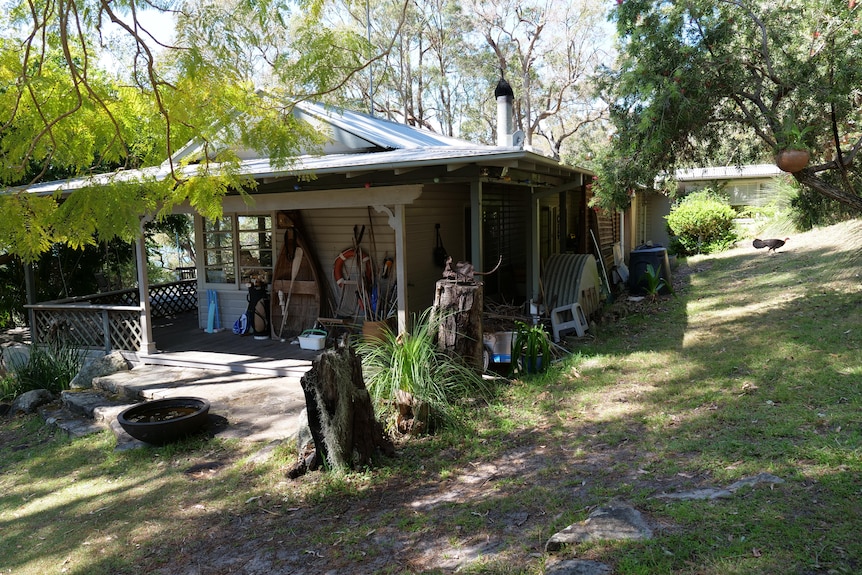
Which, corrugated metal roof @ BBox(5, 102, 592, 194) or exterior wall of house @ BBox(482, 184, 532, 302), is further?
exterior wall of house @ BBox(482, 184, 532, 302)

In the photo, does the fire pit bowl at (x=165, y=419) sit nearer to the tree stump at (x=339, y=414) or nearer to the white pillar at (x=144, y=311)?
the tree stump at (x=339, y=414)

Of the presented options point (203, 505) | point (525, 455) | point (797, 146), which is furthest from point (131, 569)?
point (797, 146)

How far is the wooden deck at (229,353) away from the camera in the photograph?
829cm

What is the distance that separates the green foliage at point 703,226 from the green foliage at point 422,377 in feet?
47.3

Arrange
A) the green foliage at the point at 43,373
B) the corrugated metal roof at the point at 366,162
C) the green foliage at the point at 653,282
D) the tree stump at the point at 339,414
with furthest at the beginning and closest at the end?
the green foliage at the point at 653,282, the green foliage at the point at 43,373, the corrugated metal roof at the point at 366,162, the tree stump at the point at 339,414

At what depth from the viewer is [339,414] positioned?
4863 mm

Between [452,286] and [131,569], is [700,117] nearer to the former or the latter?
[452,286]

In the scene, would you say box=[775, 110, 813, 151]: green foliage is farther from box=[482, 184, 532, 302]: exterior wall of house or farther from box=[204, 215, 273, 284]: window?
box=[204, 215, 273, 284]: window

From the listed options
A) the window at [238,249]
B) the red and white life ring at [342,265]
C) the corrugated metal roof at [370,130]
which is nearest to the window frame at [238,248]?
the window at [238,249]

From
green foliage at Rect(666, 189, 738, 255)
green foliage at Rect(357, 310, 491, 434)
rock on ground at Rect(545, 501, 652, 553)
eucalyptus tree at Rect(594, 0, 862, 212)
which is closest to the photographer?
rock on ground at Rect(545, 501, 652, 553)

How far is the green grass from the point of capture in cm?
343

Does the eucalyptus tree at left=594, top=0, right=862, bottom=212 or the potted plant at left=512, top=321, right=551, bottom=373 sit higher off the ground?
the eucalyptus tree at left=594, top=0, right=862, bottom=212

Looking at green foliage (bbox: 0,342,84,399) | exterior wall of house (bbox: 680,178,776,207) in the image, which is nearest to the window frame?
green foliage (bbox: 0,342,84,399)

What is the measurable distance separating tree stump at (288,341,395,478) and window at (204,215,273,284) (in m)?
5.49
